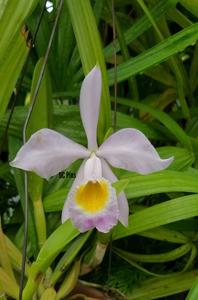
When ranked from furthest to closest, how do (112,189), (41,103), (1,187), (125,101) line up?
(1,187), (125,101), (41,103), (112,189)

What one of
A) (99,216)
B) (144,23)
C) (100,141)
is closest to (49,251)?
(99,216)

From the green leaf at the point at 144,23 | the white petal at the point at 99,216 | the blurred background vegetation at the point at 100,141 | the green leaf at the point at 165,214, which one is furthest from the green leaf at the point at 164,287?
the green leaf at the point at 144,23

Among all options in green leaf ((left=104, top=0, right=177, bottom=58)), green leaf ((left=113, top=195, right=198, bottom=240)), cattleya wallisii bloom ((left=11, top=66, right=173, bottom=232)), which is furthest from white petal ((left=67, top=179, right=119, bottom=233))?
green leaf ((left=104, top=0, right=177, bottom=58))

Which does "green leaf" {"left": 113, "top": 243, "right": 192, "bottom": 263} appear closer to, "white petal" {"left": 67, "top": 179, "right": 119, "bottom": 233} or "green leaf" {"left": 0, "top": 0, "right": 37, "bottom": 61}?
"white petal" {"left": 67, "top": 179, "right": 119, "bottom": 233}

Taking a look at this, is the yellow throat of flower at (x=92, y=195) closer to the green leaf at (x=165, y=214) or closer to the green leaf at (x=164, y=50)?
the green leaf at (x=165, y=214)

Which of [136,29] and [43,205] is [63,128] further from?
[136,29]

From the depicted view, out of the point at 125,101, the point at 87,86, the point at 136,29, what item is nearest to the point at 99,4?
the point at 136,29

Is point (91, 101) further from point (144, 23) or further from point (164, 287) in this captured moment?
point (164, 287)

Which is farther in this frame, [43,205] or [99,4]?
[99,4]
